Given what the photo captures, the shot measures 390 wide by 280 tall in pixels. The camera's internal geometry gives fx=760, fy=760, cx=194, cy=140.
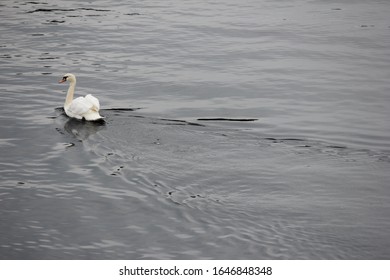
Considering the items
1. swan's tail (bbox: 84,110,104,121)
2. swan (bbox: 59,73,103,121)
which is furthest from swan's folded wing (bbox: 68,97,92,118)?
swan's tail (bbox: 84,110,104,121)

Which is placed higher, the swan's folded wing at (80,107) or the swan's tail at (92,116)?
the swan's folded wing at (80,107)

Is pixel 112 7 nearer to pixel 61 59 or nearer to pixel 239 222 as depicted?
pixel 61 59

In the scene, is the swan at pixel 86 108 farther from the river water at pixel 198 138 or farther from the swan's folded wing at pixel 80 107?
the river water at pixel 198 138

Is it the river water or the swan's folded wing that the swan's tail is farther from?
the river water

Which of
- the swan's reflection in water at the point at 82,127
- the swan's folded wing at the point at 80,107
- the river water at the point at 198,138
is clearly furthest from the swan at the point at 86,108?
the river water at the point at 198,138

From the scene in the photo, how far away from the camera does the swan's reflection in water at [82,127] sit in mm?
21016

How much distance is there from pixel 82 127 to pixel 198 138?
347 centimetres

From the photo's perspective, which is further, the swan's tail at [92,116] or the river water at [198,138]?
the swan's tail at [92,116]

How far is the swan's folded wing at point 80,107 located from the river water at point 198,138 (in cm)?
31

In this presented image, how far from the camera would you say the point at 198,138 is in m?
20.6

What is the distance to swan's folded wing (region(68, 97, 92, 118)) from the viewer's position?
21500 millimetres

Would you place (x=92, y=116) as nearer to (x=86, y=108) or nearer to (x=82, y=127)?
(x=86, y=108)
